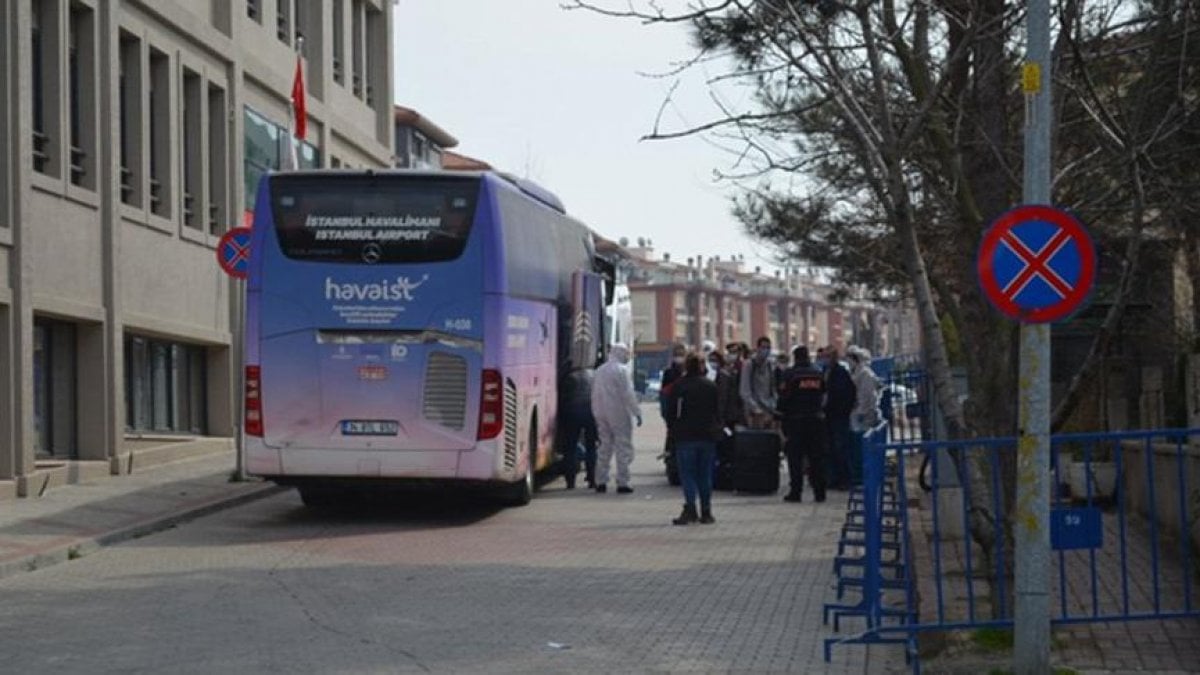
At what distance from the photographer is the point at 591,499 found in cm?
2352

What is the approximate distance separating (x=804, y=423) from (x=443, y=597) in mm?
9324

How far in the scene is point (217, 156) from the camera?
32031mm

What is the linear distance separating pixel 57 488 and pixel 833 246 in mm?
11891

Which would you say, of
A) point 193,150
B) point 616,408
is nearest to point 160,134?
point 193,150

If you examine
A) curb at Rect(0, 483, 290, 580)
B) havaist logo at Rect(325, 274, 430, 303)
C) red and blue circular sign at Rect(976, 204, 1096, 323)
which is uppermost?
havaist logo at Rect(325, 274, 430, 303)

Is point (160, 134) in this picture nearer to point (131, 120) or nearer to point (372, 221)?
point (131, 120)

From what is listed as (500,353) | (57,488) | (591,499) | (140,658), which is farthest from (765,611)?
(57,488)

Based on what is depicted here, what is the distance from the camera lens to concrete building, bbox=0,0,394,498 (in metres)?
22.6

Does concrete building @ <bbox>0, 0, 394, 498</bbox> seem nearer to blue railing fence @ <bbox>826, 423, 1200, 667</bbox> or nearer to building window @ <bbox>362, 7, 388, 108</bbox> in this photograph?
building window @ <bbox>362, 7, 388, 108</bbox>

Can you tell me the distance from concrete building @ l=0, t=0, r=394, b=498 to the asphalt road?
164 inches

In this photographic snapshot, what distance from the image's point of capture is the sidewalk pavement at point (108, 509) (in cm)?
1723

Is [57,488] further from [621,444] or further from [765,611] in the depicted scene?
[765,611]

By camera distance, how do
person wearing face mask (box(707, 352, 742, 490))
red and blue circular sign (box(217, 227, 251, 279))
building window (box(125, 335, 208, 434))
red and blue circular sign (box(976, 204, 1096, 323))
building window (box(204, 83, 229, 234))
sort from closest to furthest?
1. red and blue circular sign (box(976, 204, 1096, 323))
2. person wearing face mask (box(707, 352, 742, 490))
3. red and blue circular sign (box(217, 227, 251, 279))
4. building window (box(125, 335, 208, 434))
5. building window (box(204, 83, 229, 234))

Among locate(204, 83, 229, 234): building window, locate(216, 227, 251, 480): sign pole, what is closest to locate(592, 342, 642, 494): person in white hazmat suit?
locate(216, 227, 251, 480): sign pole
